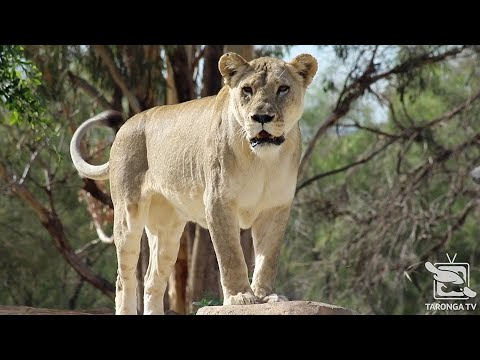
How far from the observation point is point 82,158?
8.45 m

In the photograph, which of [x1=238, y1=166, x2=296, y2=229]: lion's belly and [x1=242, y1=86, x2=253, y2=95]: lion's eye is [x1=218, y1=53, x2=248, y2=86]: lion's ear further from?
[x1=238, y1=166, x2=296, y2=229]: lion's belly

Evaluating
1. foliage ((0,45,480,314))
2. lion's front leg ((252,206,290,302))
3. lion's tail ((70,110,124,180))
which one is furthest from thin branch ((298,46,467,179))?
lion's front leg ((252,206,290,302))

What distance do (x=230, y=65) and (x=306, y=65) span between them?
1.44 feet

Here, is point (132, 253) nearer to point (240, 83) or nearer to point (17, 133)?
point (240, 83)

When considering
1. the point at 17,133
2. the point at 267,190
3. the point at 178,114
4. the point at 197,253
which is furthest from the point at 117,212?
the point at 17,133

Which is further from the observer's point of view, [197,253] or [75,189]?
[75,189]

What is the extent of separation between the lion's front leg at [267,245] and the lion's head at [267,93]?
0.49 m

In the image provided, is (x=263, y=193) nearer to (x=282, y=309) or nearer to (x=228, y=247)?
(x=228, y=247)

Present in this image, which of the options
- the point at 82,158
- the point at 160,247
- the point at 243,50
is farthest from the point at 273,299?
the point at 243,50

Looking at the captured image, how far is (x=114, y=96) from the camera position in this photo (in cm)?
1373

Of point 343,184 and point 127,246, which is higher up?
point 343,184

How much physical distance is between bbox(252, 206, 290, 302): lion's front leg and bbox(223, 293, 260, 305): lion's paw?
0.24 meters

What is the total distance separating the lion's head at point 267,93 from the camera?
6.29 m

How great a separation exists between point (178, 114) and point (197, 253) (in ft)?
18.3
